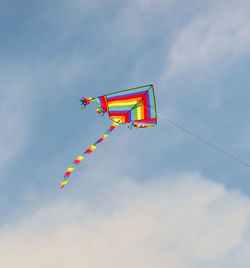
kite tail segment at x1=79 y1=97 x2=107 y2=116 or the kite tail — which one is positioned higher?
kite tail segment at x1=79 y1=97 x2=107 y2=116

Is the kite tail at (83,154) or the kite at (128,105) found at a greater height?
the kite at (128,105)

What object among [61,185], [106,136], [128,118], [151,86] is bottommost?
[61,185]

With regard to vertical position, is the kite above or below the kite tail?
above

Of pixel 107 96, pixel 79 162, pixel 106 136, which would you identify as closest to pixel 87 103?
pixel 107 96

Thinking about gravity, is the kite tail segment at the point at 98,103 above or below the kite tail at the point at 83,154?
above

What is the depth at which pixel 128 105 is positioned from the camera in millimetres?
10461

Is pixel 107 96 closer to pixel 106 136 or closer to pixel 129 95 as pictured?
pixel 129 95

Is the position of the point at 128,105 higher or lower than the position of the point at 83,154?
higher

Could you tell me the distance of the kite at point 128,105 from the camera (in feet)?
33.4

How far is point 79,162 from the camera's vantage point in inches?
365

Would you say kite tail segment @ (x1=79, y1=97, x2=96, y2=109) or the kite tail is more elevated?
kite tail segment @ (x1=79, y1=97, x2=96, y2=109)

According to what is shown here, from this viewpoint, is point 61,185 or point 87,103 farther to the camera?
point 87,103

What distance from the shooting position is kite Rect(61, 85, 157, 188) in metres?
10.2

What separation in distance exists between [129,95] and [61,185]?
435 cm
